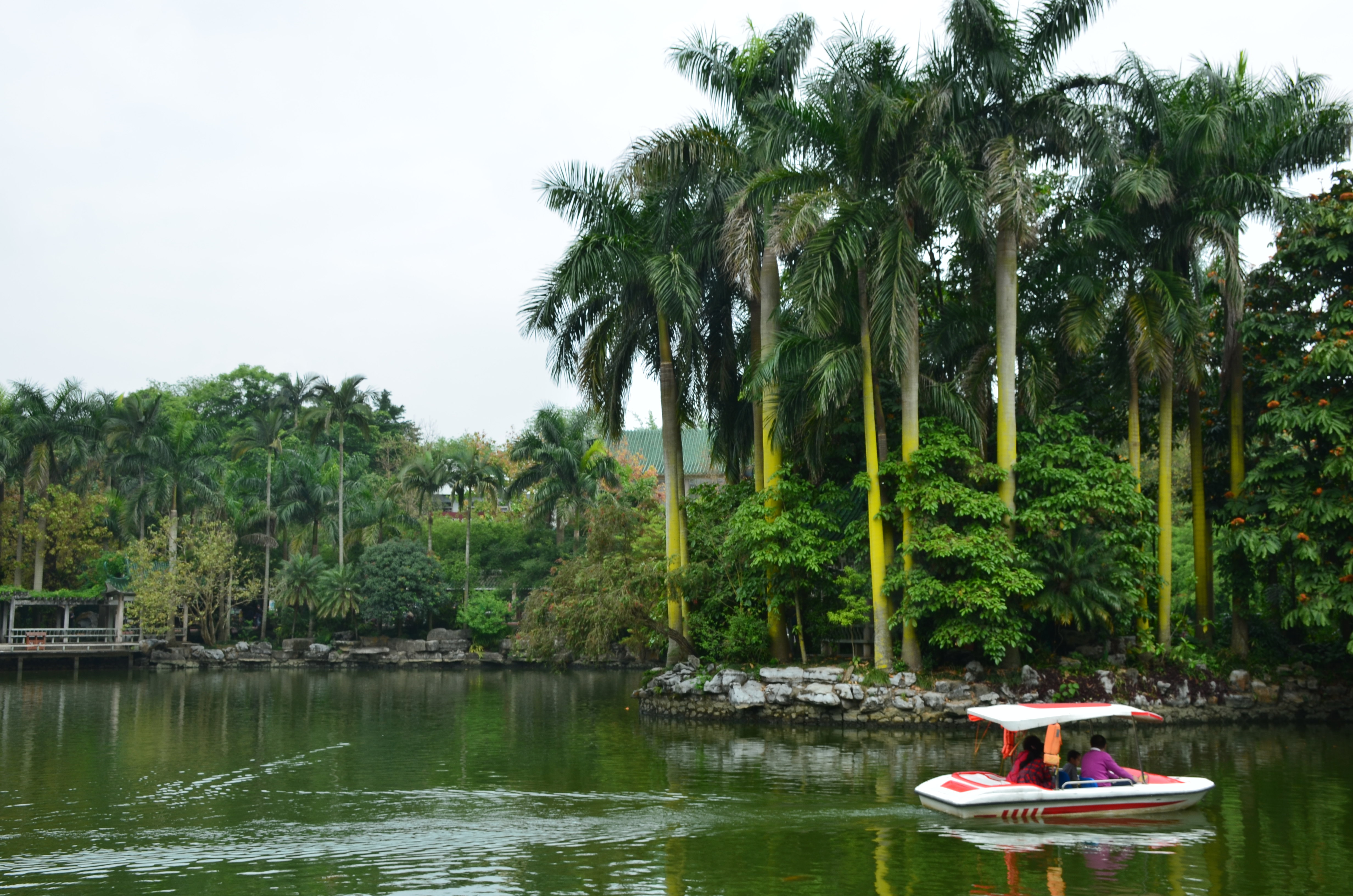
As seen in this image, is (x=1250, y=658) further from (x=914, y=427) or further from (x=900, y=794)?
(x=900, y=794)

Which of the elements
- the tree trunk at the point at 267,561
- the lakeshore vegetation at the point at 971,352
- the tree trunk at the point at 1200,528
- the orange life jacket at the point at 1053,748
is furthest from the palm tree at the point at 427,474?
the orange life jacket at the point at 1053,748

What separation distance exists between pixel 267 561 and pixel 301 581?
3733 mm

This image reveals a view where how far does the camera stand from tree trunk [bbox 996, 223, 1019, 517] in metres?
24.1

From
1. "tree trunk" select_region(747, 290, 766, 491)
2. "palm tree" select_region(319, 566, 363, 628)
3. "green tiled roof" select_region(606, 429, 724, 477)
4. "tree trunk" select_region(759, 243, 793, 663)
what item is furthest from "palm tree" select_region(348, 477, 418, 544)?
"tree trunk" select_region(759, 243, 793, 663)

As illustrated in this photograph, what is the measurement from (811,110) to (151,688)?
31134mm

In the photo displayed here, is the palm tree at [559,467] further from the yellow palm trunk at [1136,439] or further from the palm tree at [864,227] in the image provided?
the yellow palm trunk at [1136,439]

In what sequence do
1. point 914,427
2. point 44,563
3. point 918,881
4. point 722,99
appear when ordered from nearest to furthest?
point 918,881, point 914,427, point 722,99, point 44,563

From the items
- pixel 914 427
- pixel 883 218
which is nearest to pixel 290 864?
pixel 914 427

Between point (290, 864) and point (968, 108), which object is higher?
point (968, 108)

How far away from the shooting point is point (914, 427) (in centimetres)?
2416

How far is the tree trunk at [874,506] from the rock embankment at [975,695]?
2.46ft

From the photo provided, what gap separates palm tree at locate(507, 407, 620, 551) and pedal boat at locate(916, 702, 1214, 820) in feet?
111

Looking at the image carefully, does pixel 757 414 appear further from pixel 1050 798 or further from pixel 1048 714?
pixel 1050 798

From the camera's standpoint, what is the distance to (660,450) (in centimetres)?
6569
